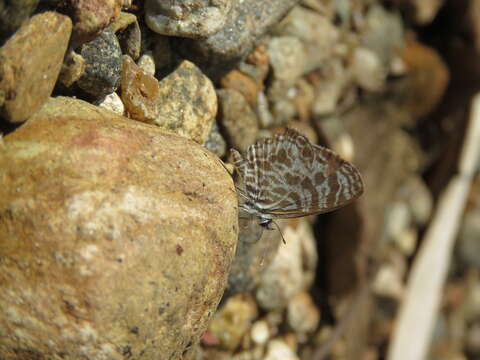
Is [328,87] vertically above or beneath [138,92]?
beneath

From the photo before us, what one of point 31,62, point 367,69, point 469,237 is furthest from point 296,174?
point 469,237

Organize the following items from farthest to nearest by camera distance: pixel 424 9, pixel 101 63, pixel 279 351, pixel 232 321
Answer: pixel 424 9 → pixel 279 351 → pixel 232 321 → pixel 101 63

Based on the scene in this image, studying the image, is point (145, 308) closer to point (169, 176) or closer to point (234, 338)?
point (169, 176)

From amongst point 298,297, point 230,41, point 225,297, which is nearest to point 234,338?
point 225,297

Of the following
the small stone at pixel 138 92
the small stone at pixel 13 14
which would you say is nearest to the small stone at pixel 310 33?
the small stone at pixel 138 92

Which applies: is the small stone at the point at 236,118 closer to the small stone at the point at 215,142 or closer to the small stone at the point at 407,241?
the small stone at the point at 215,142

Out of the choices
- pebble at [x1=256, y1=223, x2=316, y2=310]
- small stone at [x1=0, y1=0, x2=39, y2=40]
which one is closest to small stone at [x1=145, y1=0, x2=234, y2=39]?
small stone at [x1=0, y1=0, x2=39, y2=40]

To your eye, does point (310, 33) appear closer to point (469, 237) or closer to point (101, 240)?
point (101, 240)
